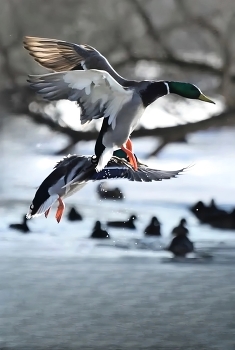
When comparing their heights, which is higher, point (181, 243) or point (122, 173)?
point (122, 173)

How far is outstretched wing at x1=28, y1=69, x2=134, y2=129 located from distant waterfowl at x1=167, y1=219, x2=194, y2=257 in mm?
401

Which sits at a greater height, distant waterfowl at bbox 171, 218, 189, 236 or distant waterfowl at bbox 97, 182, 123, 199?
distant waterfowl at bbox 97, 182, 123, 199

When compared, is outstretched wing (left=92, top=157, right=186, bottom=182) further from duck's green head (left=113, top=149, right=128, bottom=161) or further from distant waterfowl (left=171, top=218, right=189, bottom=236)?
distant waterfowl (left=171, top=218, right=189, bottom=236)

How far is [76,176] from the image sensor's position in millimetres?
1688

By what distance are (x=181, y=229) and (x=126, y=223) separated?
0.56 ft

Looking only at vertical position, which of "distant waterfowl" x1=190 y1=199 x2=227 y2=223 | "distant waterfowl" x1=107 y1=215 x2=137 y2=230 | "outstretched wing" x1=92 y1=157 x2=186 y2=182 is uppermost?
"outstretched wing" x1=92 y1=157 x2=186 y2=182

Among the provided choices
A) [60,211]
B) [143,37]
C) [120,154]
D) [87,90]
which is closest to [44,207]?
[60,211]

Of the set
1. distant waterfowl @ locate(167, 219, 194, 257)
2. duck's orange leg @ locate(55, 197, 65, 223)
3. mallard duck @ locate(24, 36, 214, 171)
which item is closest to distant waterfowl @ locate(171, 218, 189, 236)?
distant waterfowl @ locate(167, 219, 194, 257)

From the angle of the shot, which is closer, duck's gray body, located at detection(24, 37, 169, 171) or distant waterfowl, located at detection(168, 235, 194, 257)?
duck's gray body, located at detection(24, 37, 169, 171)

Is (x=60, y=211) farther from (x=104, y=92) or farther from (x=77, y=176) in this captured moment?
(x=104, y=92)

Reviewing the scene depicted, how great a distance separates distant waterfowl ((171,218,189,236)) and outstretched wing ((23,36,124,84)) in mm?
473

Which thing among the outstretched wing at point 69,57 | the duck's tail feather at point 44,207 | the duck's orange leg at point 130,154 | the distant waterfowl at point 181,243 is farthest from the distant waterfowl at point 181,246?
the outstretched wing at point 69,57

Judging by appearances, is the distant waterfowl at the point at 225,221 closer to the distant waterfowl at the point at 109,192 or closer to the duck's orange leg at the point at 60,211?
the distant waterfowl at the point at 109,192

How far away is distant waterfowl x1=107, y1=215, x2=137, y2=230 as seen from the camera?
5.57 feet
